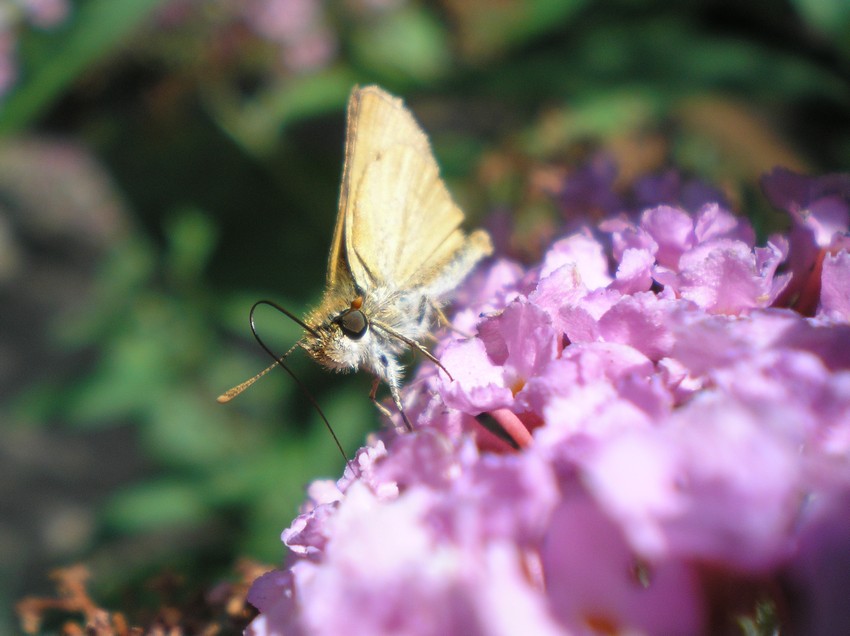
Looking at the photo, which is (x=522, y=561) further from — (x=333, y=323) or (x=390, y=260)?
(x=390, y=260)

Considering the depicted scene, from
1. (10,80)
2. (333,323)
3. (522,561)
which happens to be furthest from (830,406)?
(10,80)

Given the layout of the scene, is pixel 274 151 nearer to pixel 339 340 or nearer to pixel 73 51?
pixel 73 51

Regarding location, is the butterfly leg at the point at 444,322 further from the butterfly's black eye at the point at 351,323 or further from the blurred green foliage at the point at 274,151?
Result: the blurred green foliage at the point at 274,151

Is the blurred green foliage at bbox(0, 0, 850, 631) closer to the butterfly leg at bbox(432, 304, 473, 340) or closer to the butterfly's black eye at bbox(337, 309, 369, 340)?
the butterfly leg at bbox(432, 304, 473, 340)

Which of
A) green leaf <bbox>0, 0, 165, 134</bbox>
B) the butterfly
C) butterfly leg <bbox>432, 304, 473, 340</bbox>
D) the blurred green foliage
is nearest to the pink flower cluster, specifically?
butterfly leg <bbox>432, 304, 473, 340</bbox>

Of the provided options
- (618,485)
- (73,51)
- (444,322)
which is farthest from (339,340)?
(73,51)

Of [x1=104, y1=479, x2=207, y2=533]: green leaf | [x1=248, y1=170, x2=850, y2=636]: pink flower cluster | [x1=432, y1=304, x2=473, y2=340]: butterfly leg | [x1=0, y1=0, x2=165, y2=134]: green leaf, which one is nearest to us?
[x1=248, y1=170, x2=850, y2=636]: pink flower cluster
